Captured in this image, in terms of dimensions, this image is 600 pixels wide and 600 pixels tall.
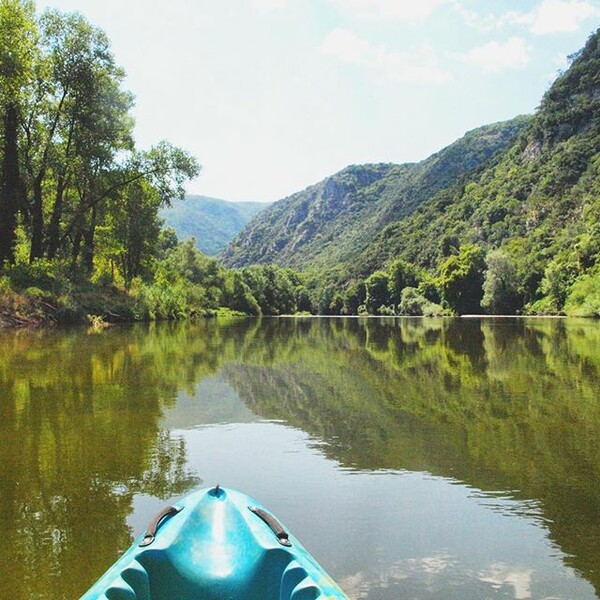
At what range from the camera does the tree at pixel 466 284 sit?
287 feet

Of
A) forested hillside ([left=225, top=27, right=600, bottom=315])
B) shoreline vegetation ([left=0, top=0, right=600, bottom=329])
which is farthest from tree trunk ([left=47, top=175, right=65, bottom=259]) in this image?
forested hillside ([left=225, top=27, right=600, bottom=315])

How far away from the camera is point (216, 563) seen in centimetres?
337

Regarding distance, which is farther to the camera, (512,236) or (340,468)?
(512,236)

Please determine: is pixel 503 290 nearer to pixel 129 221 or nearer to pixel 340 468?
pixel 129 221

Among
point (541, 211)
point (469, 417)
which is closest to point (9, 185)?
point (469, 417)

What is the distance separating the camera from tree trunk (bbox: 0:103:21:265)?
28938 millimetres

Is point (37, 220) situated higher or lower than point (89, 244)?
higher

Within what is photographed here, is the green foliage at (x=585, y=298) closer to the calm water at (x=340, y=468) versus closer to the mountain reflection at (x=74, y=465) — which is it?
the calm water at (x=340, y=468)

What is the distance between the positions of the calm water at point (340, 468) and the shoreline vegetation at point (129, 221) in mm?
18709

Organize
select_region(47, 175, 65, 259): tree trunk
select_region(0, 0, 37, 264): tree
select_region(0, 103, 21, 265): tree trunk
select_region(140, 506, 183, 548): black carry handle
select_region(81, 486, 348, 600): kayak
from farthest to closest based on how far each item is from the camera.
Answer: select_region(47, 175, 65, 259): tree trunk
select_region(0, 103, 21, 265): tree trunk
select_region(0, 0, 37, 264): tree
select_region(140, 506, 183, 548): black carry handle
select_region(81, 486, 348, 600): kayak

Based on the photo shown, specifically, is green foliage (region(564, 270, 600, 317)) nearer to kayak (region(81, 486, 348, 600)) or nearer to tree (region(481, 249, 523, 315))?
tree (region(481, 249, 523, 315))

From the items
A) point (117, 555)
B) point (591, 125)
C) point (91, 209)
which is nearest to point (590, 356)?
point (117, 555)

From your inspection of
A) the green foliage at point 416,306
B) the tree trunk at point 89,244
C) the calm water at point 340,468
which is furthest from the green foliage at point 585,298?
the calm water at point 340,468

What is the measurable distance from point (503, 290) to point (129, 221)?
50783mm
